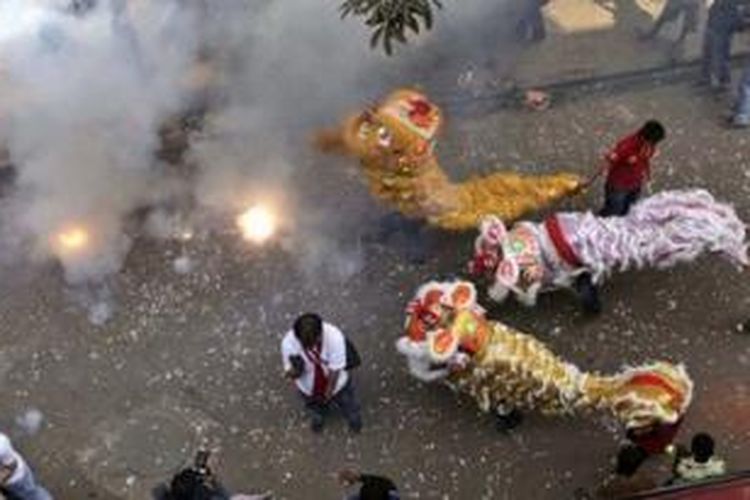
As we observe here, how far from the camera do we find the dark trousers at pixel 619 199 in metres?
10.7

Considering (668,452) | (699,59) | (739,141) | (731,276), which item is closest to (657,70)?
(699,59)

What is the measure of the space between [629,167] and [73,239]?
500cm

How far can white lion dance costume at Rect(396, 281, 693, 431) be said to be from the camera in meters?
8.88

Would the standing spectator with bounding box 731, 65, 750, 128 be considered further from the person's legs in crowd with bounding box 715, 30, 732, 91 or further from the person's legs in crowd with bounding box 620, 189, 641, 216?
the person's legs in crowd with bounding box 620, 189, 641, 216

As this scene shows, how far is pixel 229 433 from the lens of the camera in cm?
991

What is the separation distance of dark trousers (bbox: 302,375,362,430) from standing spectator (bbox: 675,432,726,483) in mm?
2586

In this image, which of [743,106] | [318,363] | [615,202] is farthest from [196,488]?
[743,106]

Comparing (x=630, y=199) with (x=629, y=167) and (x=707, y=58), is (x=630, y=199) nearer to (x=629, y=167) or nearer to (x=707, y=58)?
(x=629, y=167)

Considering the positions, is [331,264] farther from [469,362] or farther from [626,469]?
[626,469]

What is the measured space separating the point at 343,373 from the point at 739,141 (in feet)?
17.0

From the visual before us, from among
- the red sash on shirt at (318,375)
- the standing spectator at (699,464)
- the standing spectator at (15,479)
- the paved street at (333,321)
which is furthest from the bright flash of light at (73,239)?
the standing spectator at (699,464)

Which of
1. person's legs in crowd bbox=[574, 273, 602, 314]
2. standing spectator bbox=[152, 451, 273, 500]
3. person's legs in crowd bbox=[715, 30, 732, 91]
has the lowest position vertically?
standing spectator bbox=[152, 451, 273, 500]

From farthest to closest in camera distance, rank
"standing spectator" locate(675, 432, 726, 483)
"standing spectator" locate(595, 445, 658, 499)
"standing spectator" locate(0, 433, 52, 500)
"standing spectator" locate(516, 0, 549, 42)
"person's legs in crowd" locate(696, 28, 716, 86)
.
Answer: "standing spectator" locate(516, 0, 549, 42)
"person's legs in crowd" locate(696, 28, 716, 86)
"standing spectator" locate(595, 445, 658, 499)
"standing spectator" locate(0, 433, 52, 500)
"standing spectator" locate(675, 432, 726, 483)

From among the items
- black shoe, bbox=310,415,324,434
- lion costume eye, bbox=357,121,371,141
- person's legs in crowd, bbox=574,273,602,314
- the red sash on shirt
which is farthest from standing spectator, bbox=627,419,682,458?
lion costume eye, bbox=357,121,371,141
